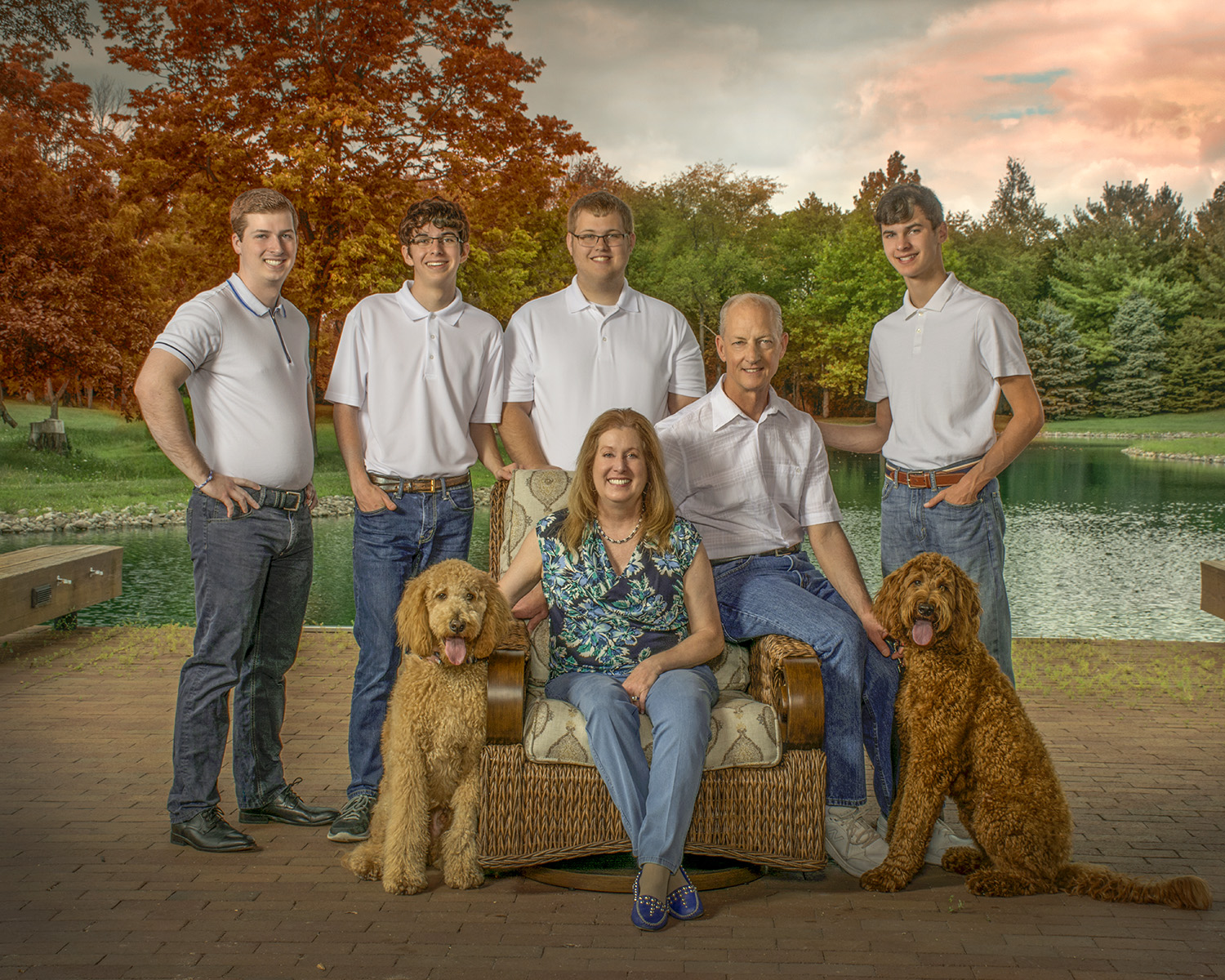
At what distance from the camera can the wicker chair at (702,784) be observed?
268 cm

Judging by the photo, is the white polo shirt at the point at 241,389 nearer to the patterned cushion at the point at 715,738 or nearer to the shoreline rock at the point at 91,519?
the patterned cushion at the point at 715,738

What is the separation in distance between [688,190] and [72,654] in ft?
60.7

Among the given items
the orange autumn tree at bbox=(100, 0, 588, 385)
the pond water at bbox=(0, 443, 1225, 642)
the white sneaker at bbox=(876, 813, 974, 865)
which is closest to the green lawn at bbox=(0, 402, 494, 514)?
the pond water at bbox=(0, 443, 1225, 642)

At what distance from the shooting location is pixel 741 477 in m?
3.27

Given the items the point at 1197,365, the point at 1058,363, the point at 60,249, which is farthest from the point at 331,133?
the point at 1197,365

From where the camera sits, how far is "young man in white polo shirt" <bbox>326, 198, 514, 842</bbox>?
3.23 m

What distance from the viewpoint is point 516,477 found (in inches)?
136

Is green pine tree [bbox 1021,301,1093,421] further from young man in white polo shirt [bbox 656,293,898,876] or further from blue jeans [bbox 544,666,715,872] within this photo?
blue jeans [bbox 544,666,715,872]

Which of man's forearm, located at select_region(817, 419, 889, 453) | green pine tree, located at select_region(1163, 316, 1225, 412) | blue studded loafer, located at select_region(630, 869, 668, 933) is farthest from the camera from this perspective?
green pine tree, located at select_region(1163, 316, 1225, 412)

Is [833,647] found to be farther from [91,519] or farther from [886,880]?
[91,519]

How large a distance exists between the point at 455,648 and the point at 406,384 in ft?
3.29

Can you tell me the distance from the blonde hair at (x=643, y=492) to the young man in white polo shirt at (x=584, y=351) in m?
0.60

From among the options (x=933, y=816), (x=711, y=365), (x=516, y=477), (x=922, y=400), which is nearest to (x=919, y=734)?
(x=933, y=816)

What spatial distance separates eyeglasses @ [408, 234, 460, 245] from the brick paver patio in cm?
187
